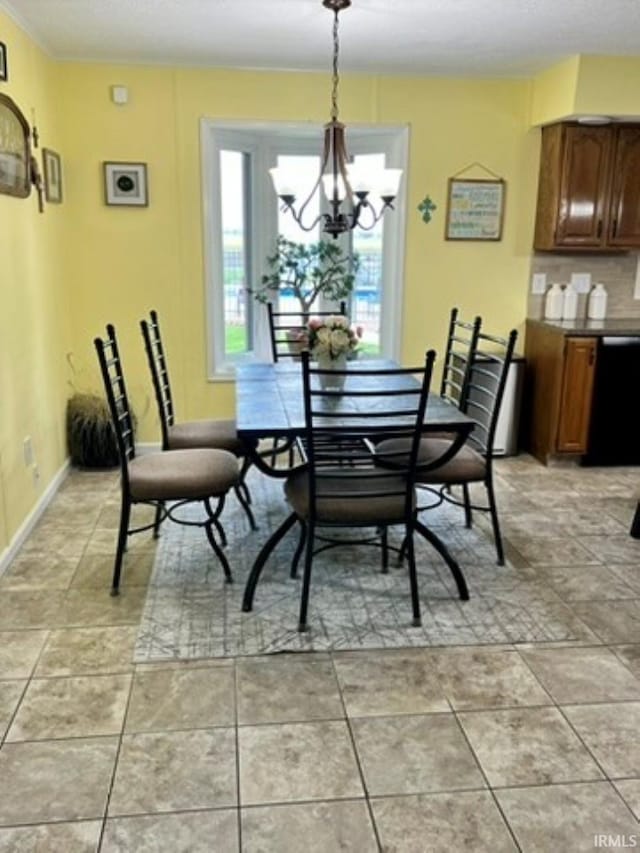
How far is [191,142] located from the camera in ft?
14.5

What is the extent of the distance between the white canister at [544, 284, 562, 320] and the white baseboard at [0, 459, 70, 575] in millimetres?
3300

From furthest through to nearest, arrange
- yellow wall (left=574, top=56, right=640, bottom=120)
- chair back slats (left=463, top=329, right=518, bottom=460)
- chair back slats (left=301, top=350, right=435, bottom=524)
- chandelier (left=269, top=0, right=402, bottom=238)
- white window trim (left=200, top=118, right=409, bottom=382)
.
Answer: white window trim (left=200, top=118, right=409, bottom=382) → yellow wall (left=574, top=56, right=640, bottom=120) → chair back slats (left=463, top=329, right=518, bottom=460) → chandelier (left=269, top=0, right=402, bottom=238) → chair back slats (left=301, top=350, right=435, bottom=524)

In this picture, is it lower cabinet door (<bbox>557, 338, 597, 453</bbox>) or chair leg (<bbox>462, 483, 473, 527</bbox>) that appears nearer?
chair leg (<bbox>462, 483, 473, 527</bbox>)

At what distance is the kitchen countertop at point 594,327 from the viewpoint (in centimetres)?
437

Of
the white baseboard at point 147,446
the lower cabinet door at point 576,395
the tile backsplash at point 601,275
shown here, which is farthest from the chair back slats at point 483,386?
the white baseboard at point 147,446

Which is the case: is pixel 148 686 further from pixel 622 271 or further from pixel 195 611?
pixel 622 271

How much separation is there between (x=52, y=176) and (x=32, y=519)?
1.94 metres

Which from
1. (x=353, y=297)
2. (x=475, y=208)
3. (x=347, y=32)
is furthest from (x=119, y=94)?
(x=475, y=208)

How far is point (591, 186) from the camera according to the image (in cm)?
446

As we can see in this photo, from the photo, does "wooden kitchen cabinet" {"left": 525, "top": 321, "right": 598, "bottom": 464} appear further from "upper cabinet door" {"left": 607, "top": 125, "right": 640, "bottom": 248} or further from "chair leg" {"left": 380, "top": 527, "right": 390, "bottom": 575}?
"chair leg" {"left": 380, "top": 527, "right": 390, "bottom": 575}

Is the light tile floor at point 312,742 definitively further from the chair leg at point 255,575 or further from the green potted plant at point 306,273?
the green potted plant at point 306,273

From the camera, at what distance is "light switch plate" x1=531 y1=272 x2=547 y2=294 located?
4.88m

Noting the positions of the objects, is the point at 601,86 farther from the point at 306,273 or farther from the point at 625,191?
the point at 306,273

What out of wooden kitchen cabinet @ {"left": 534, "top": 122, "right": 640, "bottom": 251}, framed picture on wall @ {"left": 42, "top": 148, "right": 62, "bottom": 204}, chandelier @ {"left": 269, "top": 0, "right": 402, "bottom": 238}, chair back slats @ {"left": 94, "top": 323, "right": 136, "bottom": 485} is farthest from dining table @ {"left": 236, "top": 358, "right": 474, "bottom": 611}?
wooden kitchen cabinet @ {"left": 534, "top": 122, "right": 640, "bottom": 251}
